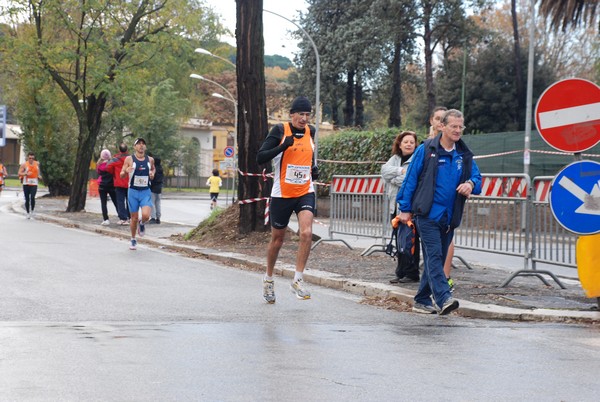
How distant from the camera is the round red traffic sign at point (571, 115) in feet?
30.6

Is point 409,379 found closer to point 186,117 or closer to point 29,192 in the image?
point 29,192

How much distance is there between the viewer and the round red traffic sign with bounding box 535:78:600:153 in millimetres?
9328

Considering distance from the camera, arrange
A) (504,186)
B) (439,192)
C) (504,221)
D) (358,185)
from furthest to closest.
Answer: (358,185) < (504,221) < (504,186) < (439,192)

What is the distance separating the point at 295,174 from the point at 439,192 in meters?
1.55

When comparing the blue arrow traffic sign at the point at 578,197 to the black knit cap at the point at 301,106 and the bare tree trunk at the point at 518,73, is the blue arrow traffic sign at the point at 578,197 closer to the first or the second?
the black knit cap at the point at 301,106

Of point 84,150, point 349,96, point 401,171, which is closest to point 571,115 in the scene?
point 401,171

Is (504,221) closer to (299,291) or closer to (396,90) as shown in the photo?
(299,291)

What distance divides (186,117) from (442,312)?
75.9m

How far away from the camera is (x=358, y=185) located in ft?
53.2

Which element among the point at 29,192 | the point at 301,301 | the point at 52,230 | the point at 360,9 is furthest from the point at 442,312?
the point at 360,9

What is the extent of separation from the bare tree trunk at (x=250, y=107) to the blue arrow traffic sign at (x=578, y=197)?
26.0ft

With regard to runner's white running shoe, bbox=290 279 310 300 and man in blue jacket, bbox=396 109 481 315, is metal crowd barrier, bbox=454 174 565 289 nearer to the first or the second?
man in blue jacket, bbox=396 109 481 315

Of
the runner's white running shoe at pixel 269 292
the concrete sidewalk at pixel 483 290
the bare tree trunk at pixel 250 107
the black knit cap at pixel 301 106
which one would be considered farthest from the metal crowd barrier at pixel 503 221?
the bare tree trunk at pixel 250 107

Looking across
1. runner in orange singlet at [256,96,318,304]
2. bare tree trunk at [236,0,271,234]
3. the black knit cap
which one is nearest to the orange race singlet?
runner in orange singlet at [256,96,318,304]
